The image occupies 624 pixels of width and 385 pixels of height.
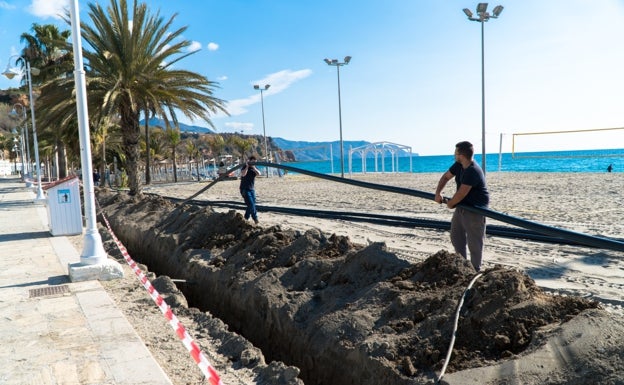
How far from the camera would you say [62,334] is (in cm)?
430

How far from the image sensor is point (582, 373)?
8.89 feet

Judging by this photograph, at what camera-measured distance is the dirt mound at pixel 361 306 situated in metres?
3.29

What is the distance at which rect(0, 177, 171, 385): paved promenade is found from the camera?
3.49 metres

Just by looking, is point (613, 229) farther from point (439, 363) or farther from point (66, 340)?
point (66, 340)

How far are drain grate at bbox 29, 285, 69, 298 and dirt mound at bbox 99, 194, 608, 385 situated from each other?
5.66 ft

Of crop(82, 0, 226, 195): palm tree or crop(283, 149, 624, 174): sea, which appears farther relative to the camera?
crop(283, 149, 624, 174): sea

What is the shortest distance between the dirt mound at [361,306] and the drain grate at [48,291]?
1725 millimetres

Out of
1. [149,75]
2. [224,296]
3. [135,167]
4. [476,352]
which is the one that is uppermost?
[149,75]

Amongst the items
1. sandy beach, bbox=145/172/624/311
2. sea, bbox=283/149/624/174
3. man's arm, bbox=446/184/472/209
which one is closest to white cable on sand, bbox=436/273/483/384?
man's arm, bbox=446/184/472/209

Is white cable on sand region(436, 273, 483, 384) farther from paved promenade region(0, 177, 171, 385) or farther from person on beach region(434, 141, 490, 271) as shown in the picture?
paved promenade region(0, 177, 171, 385)

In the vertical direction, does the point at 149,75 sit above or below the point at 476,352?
above

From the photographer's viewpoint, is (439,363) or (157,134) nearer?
(439,363)

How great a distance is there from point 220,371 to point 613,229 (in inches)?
352

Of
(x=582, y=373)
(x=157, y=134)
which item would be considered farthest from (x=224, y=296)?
(x=157, y=134)
